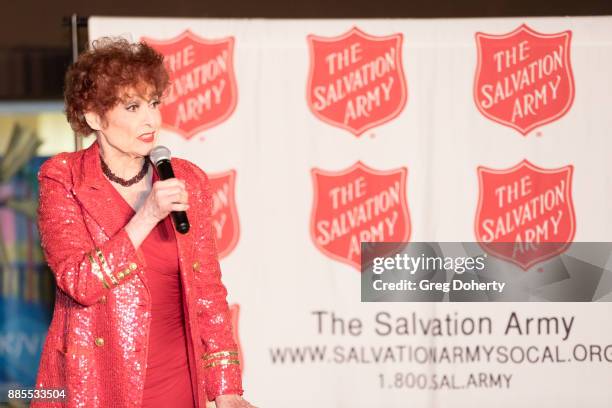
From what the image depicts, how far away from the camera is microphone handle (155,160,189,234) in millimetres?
1642

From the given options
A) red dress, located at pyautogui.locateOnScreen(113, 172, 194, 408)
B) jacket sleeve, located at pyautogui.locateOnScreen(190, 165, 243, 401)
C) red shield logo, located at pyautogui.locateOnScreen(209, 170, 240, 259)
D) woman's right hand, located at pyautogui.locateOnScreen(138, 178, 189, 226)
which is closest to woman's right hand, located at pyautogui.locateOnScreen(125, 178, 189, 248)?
woman's right hand, located at pyautogui.locateOnScreen(138, 178, 189, 226)

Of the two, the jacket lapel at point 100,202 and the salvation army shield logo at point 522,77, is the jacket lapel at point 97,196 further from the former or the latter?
the salvation army shield logo at point 522,77

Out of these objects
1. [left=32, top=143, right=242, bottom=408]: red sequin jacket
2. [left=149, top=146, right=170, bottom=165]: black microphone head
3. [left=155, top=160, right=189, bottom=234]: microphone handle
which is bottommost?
[left=32, top=143, right=242, bottom=408]: red sequin jacket

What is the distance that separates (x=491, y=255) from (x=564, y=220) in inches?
12.2

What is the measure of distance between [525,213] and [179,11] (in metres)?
2.09

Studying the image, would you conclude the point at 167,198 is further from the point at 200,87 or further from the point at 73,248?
the point at 200,87

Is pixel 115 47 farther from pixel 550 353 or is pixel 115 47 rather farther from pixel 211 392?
pixel 550 353

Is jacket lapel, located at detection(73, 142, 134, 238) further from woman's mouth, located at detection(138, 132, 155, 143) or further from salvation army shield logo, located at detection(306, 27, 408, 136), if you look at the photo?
salvation army shield logo, located at detection(306, 27, 408, 136)

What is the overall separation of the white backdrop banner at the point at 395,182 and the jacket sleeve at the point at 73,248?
55.3 inches

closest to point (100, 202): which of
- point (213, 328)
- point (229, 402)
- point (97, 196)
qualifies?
point (97, 196)

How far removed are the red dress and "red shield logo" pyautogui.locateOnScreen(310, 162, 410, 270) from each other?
4.66 feet

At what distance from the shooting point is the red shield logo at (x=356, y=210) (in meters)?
3.24

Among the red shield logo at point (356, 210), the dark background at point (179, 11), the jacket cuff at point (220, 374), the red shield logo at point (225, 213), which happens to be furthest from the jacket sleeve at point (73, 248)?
the dark background at point (179, 11)

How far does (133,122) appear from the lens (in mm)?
1846
